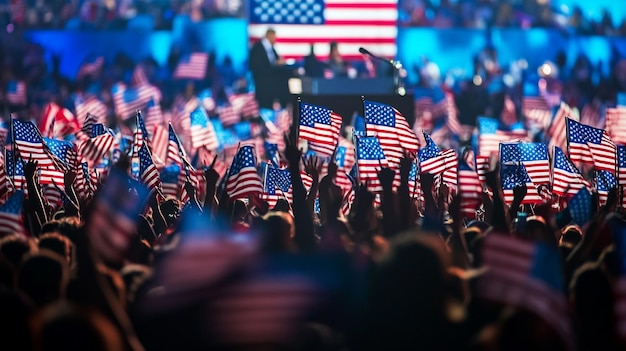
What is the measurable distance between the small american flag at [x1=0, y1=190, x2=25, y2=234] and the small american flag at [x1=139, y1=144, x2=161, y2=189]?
305cm

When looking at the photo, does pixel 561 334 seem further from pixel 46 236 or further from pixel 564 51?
pixel 564 51

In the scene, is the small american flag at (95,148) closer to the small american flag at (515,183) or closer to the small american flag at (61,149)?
the small american flag at (61,149)

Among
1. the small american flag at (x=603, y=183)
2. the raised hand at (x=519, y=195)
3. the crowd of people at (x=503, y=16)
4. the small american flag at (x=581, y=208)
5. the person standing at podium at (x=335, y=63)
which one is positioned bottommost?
the crowd of people at (x=503, y=16)

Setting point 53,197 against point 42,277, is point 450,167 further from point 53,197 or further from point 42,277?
point 42,277

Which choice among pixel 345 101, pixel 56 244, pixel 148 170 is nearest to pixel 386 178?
pixel 56 244

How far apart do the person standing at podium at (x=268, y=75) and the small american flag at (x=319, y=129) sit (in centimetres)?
657

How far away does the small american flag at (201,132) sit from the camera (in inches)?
551

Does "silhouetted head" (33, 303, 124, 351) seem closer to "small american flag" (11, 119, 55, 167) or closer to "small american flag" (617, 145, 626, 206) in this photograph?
"small american flag" (11, 119, 55, 167)

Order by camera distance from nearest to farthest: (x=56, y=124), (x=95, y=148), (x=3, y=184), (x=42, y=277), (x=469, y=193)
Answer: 1. (x=42, y=277)
2. (x=469, y=193)
3. (x=3, y=184)
4. (x=95, y=148)
5. (x=56, y=124)

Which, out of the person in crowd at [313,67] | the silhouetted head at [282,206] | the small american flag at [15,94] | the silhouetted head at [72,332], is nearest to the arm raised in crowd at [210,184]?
the silhouetted head at [282,206]

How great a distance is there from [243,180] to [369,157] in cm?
124

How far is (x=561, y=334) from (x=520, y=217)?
4134 mm

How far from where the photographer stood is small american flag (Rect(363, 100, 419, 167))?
11.4 m

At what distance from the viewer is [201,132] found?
14.1 m
